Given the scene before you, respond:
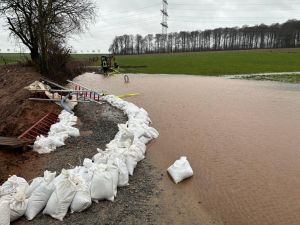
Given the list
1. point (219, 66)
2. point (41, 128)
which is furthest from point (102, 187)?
point (219, 66)

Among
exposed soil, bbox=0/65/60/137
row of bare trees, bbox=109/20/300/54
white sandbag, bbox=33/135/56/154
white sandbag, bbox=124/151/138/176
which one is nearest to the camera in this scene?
white sandbag, bbox=124/151/138/176

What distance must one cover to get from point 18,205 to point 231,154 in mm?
5312

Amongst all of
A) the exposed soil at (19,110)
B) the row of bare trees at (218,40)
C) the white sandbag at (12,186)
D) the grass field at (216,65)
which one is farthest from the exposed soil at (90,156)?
the row of bare trees at (218,40)

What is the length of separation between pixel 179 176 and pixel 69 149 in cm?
337

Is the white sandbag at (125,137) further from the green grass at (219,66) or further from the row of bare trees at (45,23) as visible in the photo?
the green grass at (219,66)

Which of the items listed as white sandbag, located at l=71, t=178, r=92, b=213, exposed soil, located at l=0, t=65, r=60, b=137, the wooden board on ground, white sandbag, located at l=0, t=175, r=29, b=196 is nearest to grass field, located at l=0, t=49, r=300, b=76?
exposed soil, located at l=0, t=65, r=60, b=137

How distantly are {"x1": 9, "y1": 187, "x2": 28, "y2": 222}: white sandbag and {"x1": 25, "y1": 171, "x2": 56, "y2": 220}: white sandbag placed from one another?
3.2 inches

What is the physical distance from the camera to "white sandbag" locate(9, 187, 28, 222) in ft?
21.1

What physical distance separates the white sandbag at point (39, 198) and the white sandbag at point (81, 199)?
0.46 metres

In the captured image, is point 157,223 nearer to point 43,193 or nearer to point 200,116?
point 43,193

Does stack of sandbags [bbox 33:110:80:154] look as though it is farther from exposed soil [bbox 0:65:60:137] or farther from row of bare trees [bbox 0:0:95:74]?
row of bare trees [bbox 0:0:95:74]

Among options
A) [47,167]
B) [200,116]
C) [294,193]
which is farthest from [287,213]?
[200,116]

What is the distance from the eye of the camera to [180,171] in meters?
8.18

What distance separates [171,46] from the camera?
100500 mm
